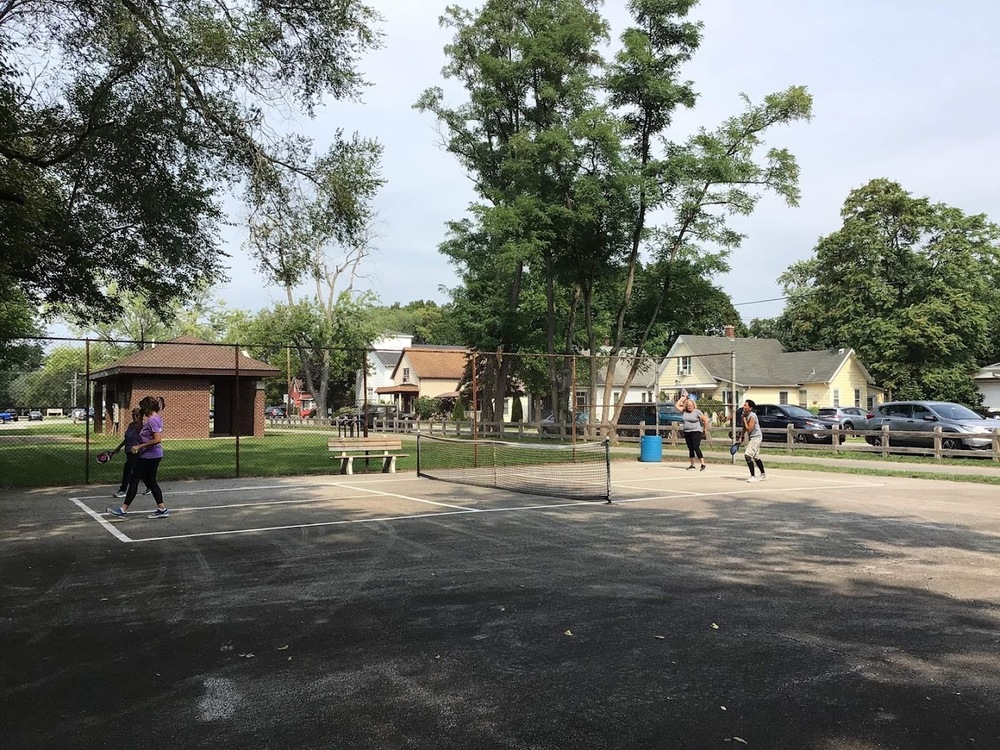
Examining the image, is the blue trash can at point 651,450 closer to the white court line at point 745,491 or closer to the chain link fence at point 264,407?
the chain link fence at point 264,407

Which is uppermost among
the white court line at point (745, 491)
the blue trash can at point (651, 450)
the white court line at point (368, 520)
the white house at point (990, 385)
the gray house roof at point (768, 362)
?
the gray house roof at point (768, 362)

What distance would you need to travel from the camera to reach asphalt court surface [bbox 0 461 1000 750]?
399cm

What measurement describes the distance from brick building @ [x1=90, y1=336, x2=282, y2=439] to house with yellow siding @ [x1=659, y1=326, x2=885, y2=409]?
30698 mm

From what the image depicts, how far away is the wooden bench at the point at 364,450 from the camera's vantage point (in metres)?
18.8

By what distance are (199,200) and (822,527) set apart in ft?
44.0

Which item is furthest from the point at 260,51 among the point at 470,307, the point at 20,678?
the point at 470,307

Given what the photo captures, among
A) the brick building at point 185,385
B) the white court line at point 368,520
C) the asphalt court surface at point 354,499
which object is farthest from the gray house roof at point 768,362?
the white court line at point 368,520

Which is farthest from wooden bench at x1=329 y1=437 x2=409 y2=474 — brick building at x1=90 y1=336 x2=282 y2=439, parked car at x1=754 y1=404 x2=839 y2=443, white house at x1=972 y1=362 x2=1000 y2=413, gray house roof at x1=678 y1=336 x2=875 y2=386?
white house at x1=972 y1=362 x2=1000 y2=413

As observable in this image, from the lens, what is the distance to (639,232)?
3188 centimetres

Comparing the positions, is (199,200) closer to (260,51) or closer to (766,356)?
(260,51)

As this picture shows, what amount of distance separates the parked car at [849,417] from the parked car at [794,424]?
312 centimetres

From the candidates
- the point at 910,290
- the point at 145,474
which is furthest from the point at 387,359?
the point at 145,474

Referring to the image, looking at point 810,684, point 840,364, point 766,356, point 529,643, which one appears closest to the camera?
point 810,684

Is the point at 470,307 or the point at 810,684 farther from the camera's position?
the point at 470,307
